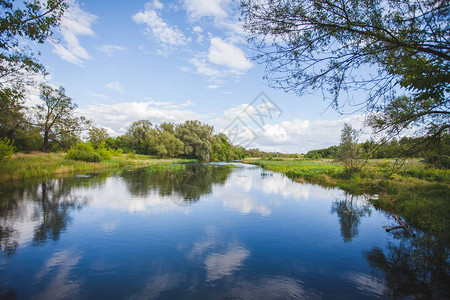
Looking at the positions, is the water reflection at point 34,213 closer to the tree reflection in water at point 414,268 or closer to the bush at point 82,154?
the tree reflection in water at point 414,268

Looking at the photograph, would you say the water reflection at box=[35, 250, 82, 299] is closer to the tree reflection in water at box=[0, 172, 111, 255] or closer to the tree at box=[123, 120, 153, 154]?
the tree reflection in water at box=[0, 172, 111, 255]

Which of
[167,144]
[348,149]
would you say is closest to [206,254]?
[348,149]

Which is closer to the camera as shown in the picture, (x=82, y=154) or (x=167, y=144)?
(x=82, y=154)

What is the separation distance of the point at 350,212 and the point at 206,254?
28.9ft

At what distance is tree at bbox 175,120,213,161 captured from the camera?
6588 cm

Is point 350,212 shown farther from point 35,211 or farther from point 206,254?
point 35,211

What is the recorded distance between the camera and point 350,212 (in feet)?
38.8

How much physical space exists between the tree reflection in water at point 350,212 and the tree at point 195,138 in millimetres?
52978

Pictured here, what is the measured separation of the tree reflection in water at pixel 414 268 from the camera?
4.89 m

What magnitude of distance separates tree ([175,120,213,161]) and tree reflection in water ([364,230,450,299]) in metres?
60.0

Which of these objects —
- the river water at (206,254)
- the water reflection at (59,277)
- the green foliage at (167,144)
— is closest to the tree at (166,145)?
the green foliage at (167,144)

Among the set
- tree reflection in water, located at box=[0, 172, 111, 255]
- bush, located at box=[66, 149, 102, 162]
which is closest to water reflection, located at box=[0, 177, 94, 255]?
tree reflection in water, located at box=[0, 172, 111, 255]

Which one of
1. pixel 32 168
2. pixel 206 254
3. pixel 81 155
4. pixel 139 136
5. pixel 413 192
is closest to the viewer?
pixel 206 254

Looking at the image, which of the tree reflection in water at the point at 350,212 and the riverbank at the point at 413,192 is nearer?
the riverbank at the point at 413,192
